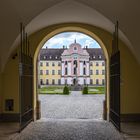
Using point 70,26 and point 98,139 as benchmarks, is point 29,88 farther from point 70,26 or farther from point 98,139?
point 98,139

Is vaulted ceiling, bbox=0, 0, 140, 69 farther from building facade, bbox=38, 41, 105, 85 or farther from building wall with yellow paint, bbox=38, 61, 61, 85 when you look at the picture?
building wall with yellow paint, bbox=38, 61, 61, 85

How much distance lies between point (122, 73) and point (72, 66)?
63101 mm

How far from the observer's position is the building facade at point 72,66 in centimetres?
7394

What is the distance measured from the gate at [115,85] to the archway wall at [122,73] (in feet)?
1.39

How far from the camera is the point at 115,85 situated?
9922mm

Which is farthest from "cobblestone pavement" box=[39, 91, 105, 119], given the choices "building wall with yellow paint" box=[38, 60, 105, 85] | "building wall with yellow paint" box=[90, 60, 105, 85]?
"building wall with yellow paint" box=[38, 60, 105, 85]

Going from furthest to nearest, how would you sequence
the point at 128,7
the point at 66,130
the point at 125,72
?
the point at 125,72 → the point at 66,130 → the point at 128,7

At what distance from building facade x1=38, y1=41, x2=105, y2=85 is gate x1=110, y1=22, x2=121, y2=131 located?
62257mm

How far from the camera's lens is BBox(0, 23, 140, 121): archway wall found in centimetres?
1112

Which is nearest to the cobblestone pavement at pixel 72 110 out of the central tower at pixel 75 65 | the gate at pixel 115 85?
the gate at pixel 115 85

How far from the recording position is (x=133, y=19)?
930 centimetres

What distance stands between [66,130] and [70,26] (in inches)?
142

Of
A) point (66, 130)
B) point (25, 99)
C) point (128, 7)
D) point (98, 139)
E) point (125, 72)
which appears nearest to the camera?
point (98, 139)

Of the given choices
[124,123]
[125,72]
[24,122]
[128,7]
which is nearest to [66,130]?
[24,122]
